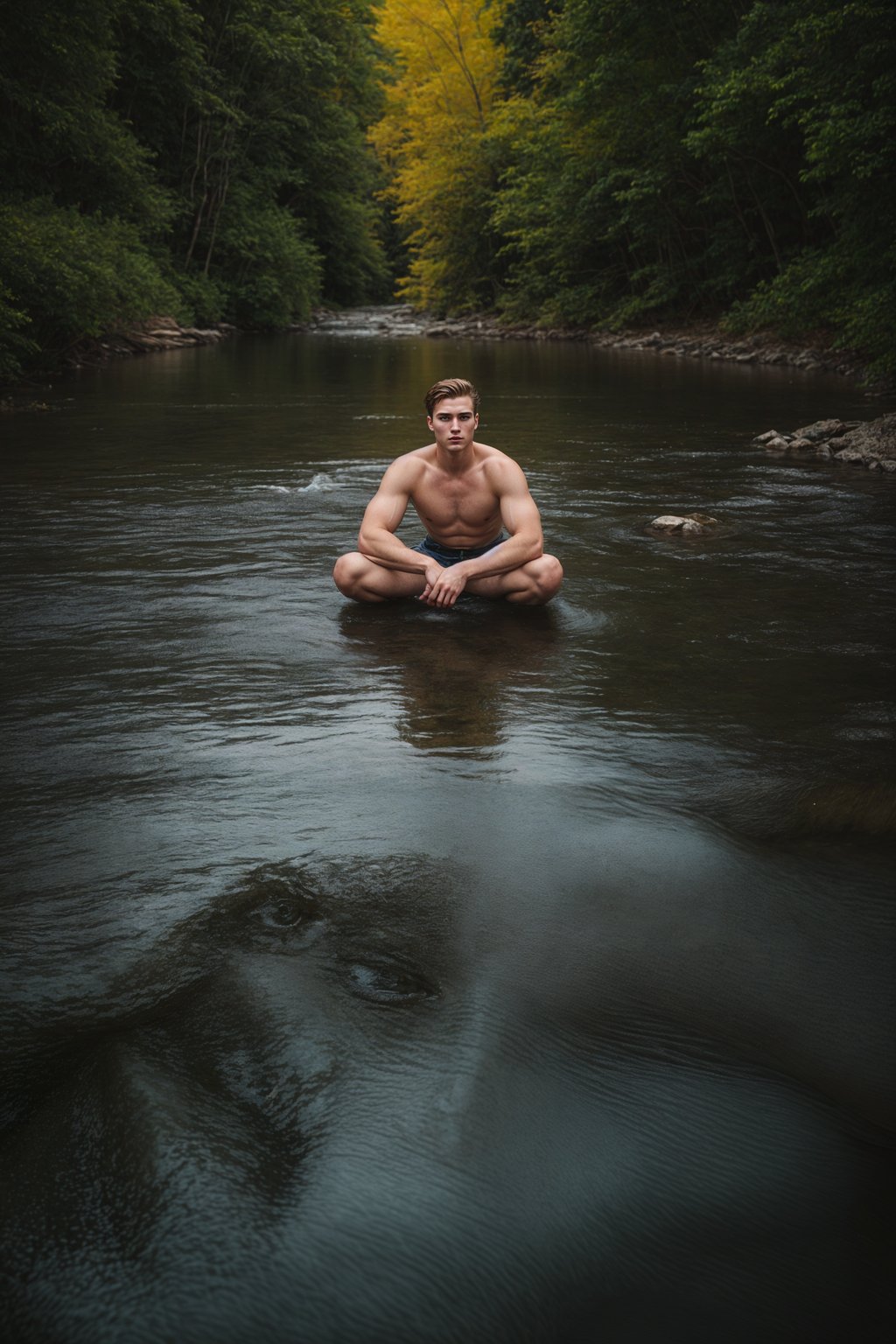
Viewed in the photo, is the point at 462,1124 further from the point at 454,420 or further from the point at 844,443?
the point at 844,443

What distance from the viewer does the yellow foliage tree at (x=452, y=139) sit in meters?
35.0

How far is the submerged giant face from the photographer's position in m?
1.56

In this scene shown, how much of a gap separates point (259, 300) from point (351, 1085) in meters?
31.2

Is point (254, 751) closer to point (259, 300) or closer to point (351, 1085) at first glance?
point (351, 1085)

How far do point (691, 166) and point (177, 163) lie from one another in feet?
46.1

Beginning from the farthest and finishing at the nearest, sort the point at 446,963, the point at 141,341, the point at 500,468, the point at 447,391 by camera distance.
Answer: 1. the point at 141,341
2. the point at 500,468
3. the point at 447,391
4. the point at 446,963

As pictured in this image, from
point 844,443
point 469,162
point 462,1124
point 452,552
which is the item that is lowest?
point 462,1124

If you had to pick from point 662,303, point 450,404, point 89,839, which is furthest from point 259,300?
point 89,839

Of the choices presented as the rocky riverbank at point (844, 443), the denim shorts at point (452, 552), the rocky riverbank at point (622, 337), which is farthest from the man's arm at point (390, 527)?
the rocky riverbank at point (622, 337)

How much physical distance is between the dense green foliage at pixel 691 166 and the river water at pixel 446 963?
28.9ft

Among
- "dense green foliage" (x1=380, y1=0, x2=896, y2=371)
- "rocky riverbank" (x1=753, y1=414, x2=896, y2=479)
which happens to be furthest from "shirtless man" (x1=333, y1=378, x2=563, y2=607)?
"dense green foliage" (x1=380, y1=0, x2=896, y2=371)

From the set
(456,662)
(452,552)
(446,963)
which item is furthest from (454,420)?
(446,963)

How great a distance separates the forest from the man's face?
316 inches

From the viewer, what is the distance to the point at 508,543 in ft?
15.2
